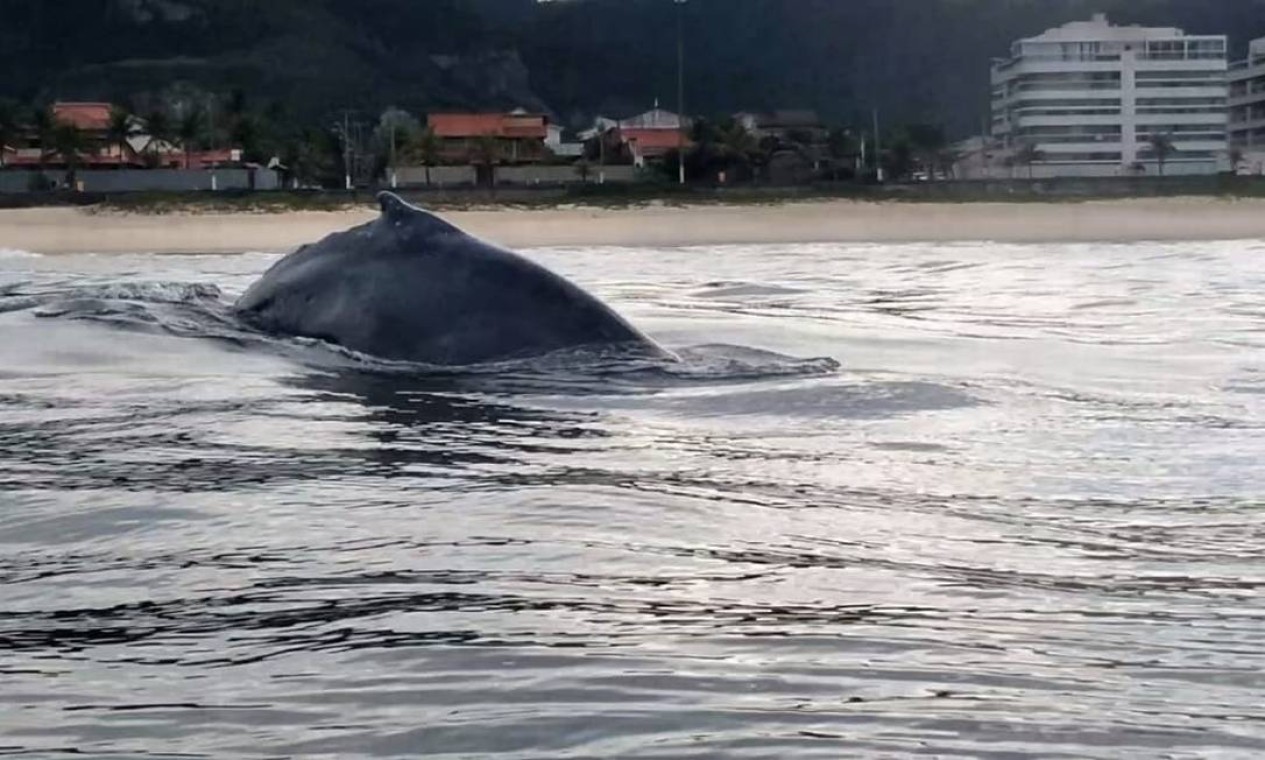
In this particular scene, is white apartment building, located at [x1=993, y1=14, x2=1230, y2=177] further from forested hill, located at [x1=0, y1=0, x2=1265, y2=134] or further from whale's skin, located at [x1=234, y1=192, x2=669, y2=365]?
whale's skin, located at [x1=234, y1=192, x2=669, y2=365]

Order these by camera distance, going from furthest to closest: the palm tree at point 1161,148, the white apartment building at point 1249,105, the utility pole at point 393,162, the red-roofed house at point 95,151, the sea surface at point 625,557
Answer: the white apartment building at point 1249,105, the palm tree at point 1161,148, the red-roofed house at point 95,151, the utility pole at point 393,162, the sea surface at point 625,557

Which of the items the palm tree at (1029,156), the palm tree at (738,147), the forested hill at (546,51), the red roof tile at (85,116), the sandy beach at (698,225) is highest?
the forested hill at (546,51)

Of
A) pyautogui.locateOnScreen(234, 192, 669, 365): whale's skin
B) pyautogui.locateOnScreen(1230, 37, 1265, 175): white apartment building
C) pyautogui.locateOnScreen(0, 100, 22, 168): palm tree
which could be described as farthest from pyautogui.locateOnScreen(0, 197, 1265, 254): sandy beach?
pyautogui.locateOnScreen(1230, 37, 1265, 175): white apartment building

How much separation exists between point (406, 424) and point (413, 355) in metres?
1.32

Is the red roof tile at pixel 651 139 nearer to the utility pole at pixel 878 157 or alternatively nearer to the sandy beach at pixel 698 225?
the utility pole at pixel 878 157

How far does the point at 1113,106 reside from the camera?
7338 cm

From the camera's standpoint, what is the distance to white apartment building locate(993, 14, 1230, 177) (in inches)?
2805

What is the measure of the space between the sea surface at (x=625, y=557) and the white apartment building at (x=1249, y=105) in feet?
226

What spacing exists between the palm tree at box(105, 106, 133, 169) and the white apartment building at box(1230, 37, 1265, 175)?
141ft

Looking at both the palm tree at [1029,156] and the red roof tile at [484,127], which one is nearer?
the palm tree at [1029,156]

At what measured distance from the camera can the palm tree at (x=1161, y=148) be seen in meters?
71.4

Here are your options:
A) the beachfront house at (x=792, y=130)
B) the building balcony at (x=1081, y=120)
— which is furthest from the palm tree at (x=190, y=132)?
the building balcony at (x=1081, y=120)

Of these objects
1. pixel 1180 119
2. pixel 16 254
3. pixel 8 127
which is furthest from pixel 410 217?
pixel 1180 119

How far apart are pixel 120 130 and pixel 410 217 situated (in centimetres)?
6217
